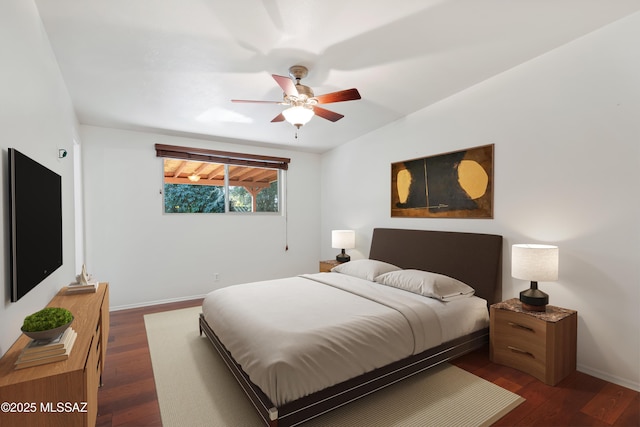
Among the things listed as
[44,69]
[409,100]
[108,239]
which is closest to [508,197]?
[409,100]

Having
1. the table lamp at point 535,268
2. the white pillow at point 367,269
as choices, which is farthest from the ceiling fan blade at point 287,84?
the table lamp at point 535,268

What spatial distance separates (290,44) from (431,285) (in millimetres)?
2321

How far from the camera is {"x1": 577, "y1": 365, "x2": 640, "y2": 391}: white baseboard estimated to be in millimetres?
2133

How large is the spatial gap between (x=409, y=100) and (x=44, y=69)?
320 cm

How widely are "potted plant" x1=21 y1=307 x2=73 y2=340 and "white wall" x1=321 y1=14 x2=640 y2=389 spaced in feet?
11.0

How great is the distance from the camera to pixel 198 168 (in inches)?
188

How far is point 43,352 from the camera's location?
131 cm

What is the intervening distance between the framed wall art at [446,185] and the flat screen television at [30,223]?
11.5 feet

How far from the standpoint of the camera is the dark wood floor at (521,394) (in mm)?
1847

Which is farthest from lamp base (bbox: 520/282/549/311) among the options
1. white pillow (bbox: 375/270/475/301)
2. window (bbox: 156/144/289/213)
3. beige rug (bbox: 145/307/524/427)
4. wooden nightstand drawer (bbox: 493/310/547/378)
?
window (bbox: 156/144/289/213)

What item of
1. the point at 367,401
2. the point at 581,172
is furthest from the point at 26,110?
the point at 581,172

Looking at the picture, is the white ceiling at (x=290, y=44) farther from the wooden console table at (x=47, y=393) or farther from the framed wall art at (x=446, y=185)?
the wooden console table at (x=47, y=393)

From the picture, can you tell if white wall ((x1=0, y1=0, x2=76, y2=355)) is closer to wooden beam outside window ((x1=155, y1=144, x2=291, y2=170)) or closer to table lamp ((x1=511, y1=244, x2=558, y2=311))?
wooden beam outside window ((x1=155, y1=144, x2=291, y2=170))

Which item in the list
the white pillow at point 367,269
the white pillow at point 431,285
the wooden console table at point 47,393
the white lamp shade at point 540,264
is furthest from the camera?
the white pillow at point 367,269
